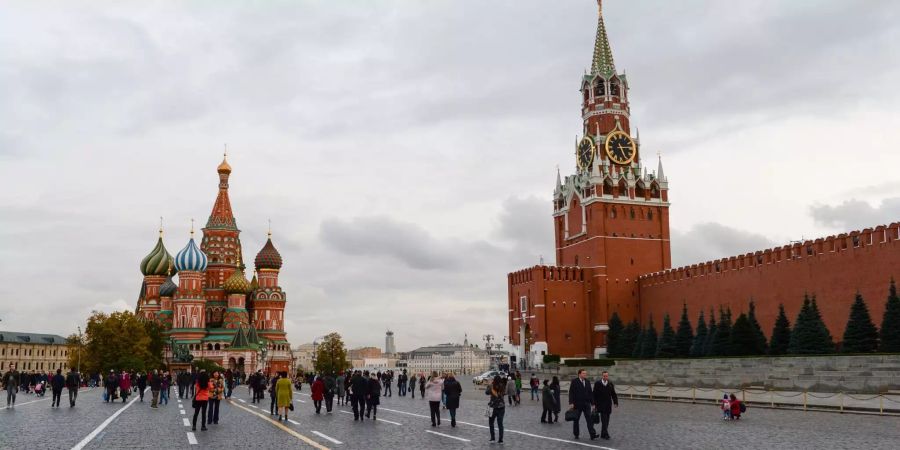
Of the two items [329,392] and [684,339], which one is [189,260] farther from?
[329,392]

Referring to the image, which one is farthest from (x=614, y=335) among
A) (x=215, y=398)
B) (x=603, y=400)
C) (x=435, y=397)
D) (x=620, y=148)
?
(x=603, y=400)

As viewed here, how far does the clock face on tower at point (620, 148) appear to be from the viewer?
6688 cm

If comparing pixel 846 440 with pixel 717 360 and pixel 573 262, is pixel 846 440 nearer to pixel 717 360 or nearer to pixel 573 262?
pixel 717 360

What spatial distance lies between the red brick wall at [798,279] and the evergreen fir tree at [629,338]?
2.72 meters

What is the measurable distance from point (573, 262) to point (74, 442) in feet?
182

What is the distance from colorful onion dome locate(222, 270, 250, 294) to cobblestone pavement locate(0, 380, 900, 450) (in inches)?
2168

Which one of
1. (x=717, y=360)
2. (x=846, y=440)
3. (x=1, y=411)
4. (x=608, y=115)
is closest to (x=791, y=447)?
(x=846, y=440)

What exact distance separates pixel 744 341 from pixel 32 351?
323ft

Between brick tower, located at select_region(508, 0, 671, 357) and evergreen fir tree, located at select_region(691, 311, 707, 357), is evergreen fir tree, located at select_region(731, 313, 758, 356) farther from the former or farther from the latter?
brick tower, located at select_region(508, 0, 671, 357)

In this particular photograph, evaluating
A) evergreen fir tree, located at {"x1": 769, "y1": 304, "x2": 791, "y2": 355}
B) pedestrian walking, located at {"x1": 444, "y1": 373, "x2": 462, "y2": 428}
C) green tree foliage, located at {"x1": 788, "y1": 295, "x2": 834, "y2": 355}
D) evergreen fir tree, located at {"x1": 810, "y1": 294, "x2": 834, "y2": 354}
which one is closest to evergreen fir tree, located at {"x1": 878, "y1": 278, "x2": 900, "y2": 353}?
evergreen fir tree, located at {"x1": 810, "y1": 294, "x2": 834, "y2": 354}

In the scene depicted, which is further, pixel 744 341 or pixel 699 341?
pixel 699 341

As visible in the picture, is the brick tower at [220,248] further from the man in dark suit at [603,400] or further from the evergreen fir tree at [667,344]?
the man in dark suit at [603,400]

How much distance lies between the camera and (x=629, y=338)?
5691cm

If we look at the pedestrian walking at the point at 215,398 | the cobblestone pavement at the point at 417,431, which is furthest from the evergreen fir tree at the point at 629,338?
the pedestrian walking at the point at 215,398
